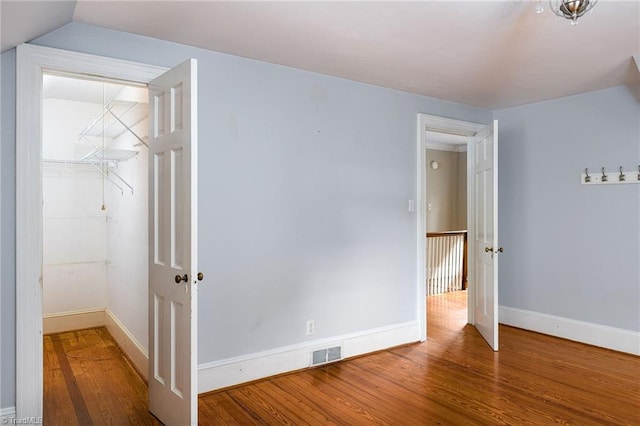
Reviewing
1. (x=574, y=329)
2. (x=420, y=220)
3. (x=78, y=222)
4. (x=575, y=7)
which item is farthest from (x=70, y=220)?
(x=574, y=329)

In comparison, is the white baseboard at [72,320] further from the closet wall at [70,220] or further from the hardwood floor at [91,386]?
the hardwood floor at [91,386]

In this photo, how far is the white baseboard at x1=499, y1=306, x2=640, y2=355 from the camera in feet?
12.4

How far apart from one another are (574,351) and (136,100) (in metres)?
4.39

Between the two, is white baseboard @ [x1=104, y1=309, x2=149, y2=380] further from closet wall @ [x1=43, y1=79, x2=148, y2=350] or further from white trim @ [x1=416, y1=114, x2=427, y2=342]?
white trim @ [x1=416, y1=114, x2=427, y2=342]

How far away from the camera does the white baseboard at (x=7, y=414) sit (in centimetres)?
224

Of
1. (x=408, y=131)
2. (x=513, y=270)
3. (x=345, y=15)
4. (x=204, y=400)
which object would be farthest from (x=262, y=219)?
(x=513, y=270)

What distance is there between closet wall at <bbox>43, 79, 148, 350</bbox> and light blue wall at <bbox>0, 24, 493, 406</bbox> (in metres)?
1.52

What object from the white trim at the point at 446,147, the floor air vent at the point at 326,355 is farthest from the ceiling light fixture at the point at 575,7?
the white trim at the point at 446,147

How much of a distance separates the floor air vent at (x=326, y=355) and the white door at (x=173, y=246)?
1256 mm

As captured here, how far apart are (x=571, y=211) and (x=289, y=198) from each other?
2.89m

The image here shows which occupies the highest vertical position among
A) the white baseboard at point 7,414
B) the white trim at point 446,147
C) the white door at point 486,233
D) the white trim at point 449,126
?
the white trim at point 446,147

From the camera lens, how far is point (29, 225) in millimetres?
2299

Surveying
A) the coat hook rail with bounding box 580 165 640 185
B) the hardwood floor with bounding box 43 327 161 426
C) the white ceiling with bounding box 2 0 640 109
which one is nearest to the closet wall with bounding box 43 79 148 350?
the hardwood floor with bounding box 43 327 161 426

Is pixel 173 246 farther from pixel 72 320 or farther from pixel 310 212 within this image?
pixel 72 320
